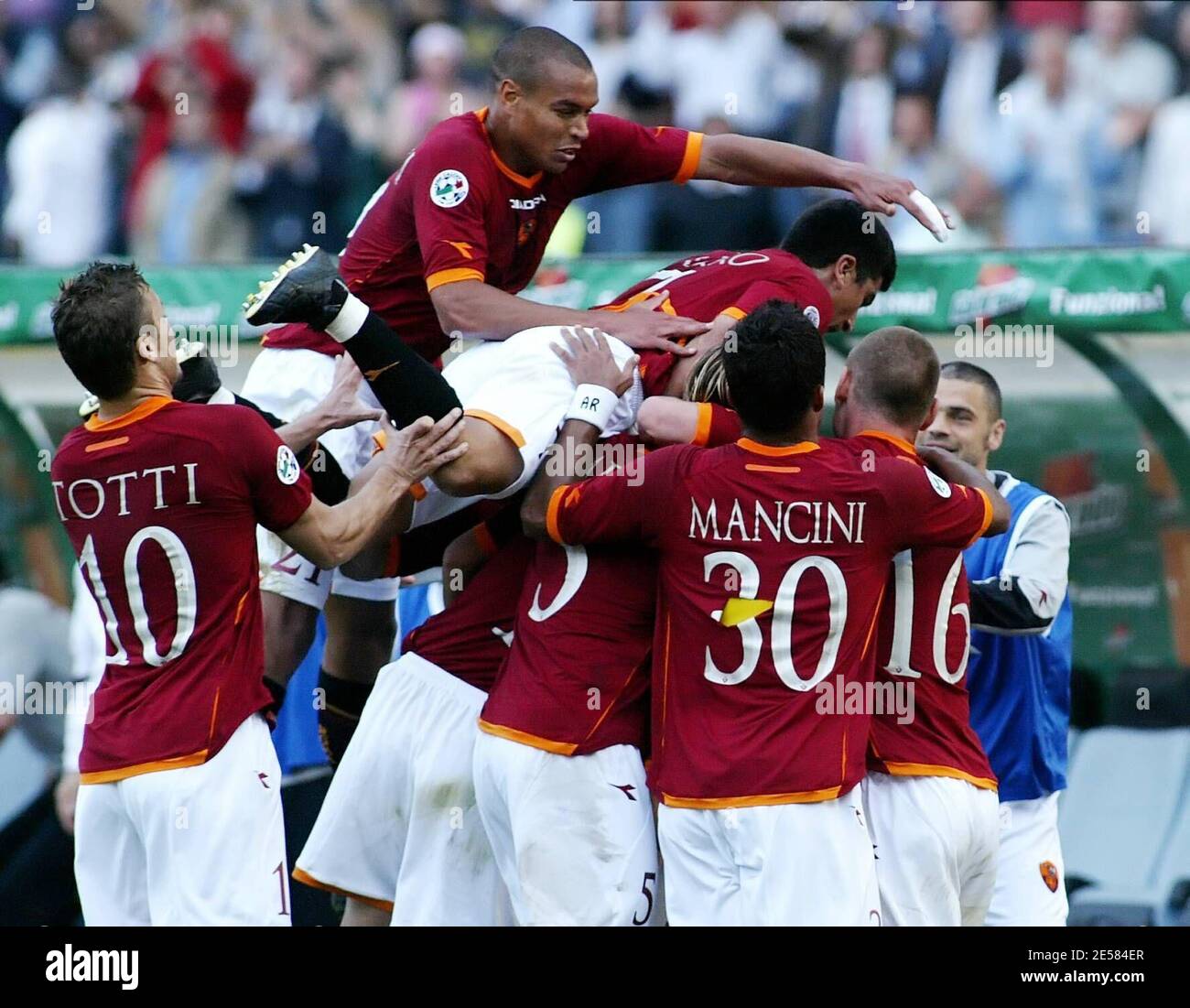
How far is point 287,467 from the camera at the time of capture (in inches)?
201

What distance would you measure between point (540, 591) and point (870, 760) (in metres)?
1.04

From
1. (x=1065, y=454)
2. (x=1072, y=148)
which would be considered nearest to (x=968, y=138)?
(x=1072, y=148)

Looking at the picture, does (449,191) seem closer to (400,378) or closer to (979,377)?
(400,378)

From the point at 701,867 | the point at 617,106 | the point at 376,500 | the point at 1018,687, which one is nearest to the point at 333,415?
the point at 376,500

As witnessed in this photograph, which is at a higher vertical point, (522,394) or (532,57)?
(532,57)

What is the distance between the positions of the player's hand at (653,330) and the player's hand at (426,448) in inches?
24.6

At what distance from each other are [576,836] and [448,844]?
560mm

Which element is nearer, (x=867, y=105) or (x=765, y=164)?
(x=765, y=164)

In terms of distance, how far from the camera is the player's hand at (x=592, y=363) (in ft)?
17.9

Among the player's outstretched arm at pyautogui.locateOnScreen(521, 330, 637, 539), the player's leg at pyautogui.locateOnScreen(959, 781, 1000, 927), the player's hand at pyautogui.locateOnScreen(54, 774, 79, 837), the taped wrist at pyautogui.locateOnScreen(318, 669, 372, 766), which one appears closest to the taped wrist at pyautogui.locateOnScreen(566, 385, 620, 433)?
the player's outstretched arm at pyautogui.locateOnScreen(521, 330, 637, 539)

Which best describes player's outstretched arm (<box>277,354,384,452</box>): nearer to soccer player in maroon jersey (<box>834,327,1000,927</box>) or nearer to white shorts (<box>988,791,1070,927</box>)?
soccer player in maroon jersey (<box>834,327,1000,927</box>)

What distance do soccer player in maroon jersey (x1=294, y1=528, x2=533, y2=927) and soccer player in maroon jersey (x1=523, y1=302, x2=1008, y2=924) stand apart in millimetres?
779

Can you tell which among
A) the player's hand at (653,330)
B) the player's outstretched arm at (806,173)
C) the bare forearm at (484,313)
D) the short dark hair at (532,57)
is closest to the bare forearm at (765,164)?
the player's outstretched arm at (806,173)

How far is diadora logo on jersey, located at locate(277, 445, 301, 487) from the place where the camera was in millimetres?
5102
